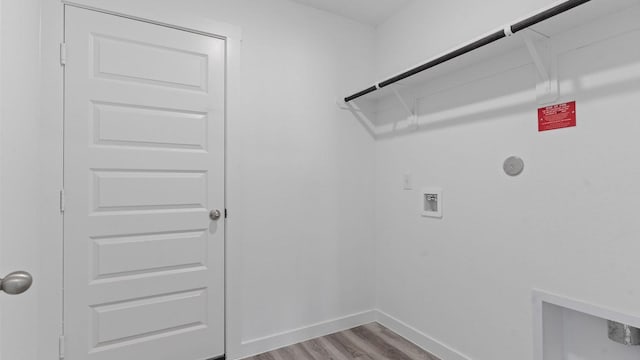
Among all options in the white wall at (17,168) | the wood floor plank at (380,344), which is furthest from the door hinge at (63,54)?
the wood floor plank at (380,344)

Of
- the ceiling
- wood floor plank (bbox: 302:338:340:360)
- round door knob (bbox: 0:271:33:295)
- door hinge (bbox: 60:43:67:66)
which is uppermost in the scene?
the ceiling

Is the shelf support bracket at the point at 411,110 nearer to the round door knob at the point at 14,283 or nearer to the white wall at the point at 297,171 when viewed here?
the white wall at the point at 297,171

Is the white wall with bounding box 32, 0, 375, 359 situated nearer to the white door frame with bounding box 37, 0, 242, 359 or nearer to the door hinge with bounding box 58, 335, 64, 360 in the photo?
the white door frame with bounding box 37, 0, 242, 359

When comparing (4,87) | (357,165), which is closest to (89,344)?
(4,87)

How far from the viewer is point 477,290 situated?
186 centimetres

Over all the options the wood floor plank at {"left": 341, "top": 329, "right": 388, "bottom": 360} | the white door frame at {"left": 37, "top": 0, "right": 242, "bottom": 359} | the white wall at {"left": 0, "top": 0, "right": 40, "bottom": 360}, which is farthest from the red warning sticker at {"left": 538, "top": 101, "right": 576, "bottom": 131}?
the white door frame at {"left": 37, "top": 0, "right": 242, "bottom": 359}

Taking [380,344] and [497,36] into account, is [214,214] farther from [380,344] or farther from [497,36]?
[497,36]

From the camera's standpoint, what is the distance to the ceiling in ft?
7.70

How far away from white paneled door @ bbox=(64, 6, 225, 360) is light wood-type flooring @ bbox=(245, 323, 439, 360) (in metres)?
0.51

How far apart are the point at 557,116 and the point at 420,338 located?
1632mm

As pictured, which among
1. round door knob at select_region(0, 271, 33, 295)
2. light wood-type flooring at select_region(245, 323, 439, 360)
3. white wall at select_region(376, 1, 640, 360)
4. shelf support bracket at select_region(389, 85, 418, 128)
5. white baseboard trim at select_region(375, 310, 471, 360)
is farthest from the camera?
shelf support bracket at select_region(389, 85, 418, 128)

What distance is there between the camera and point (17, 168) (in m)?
0.88

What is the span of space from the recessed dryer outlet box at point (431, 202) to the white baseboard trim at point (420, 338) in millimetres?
837

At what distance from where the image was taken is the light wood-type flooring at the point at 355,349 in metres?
2.10
